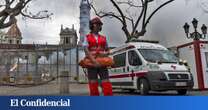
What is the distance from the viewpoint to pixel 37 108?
4305mm

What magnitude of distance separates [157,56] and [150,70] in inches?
42.7

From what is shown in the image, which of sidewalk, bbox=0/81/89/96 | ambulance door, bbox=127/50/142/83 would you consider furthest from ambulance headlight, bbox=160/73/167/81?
sidewalk, bbox=0/81/89/96

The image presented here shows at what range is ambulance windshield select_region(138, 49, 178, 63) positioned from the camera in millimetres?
13914

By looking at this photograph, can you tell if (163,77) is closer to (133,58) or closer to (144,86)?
(144,86)

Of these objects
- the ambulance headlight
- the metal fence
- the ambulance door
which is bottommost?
the ambulance headlight

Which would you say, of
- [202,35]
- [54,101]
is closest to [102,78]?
[54,101]

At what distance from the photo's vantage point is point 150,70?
526 inches

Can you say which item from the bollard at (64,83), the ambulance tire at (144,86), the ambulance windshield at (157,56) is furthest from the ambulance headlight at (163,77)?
the bollard at (64,83)

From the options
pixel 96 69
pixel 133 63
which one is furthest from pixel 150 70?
pixel 96 69

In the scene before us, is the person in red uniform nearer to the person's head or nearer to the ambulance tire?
the person's head

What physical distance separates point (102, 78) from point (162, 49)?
902 cm

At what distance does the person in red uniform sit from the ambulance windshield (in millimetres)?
7520

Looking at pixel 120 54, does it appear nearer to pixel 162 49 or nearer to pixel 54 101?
pixel 162 49

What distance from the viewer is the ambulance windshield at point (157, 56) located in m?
13.9
